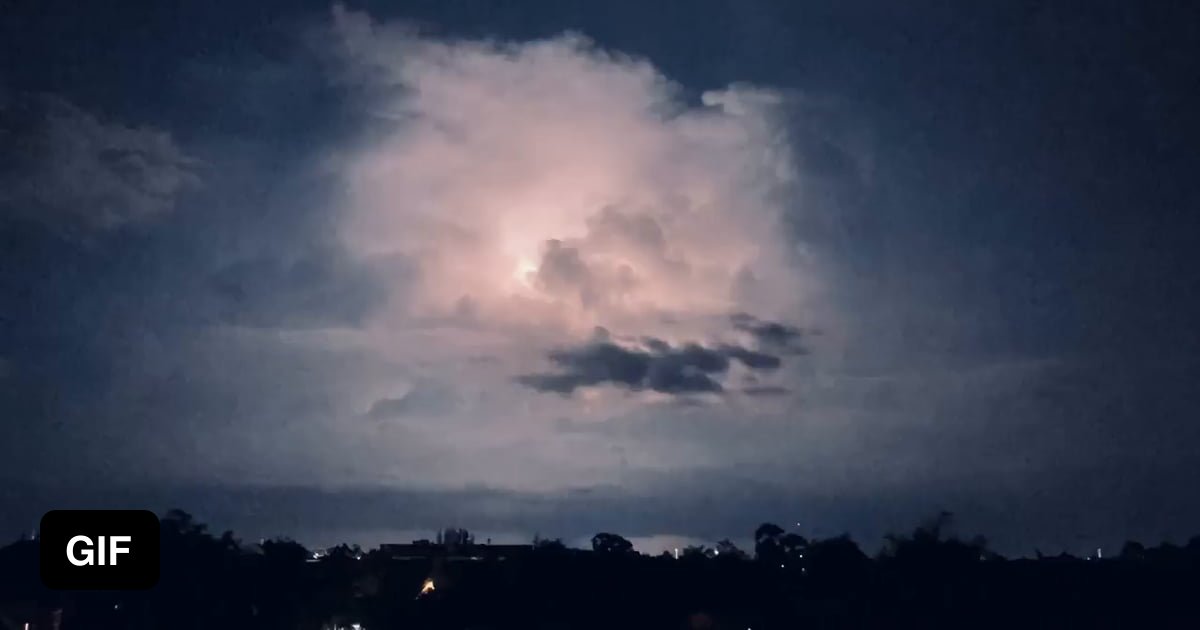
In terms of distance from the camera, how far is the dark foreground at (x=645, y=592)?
39.4 m

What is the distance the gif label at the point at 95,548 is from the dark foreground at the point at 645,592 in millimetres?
28774

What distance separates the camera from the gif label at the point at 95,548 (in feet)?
26.7

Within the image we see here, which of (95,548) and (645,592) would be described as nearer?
(95,548)

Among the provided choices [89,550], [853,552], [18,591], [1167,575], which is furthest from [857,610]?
[89,550]

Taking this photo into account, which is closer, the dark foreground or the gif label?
the gif label

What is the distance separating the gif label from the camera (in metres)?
8.15

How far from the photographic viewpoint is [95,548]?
823cm

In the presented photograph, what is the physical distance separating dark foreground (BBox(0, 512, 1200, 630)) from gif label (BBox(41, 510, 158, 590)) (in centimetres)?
2877

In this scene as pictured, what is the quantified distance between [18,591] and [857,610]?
2921 centimetres

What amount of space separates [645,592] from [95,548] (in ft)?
117

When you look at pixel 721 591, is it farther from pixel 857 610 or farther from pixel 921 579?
pixel 921 579

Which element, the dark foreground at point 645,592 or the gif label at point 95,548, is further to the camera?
the dark foreground at point 645,592

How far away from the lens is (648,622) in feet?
135

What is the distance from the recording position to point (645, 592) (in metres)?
42.6
